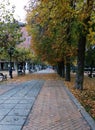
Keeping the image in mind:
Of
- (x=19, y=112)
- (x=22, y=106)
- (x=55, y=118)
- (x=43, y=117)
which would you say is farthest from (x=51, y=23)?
(x=55, y=118)

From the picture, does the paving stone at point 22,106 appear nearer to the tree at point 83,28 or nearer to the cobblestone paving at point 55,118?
the cobblestone paving at point 55,118

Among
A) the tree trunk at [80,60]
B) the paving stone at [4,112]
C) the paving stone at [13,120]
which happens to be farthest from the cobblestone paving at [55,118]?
the tree trunk at [80,60]

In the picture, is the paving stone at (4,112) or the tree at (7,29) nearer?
the paving stone at (4,112)

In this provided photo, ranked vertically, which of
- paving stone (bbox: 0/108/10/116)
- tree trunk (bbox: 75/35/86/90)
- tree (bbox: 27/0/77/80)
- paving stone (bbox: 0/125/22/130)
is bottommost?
paving stone (bbox: 0/125/22/130)

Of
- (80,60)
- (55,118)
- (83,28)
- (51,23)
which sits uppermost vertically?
(51,23)

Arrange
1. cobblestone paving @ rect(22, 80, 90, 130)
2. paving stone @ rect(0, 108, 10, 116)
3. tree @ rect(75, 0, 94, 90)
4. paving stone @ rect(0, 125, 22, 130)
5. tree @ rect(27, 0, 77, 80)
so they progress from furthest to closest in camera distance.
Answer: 1. tree @ rect(27, 0, 77, 80)
2. tree @ rect(75, 0, 94, 90)
3. paving stone @ rect(0, 108, 10, 116)
4. cobblestone paving @ rect(22, 80, 90, 130)
5. paving stone @ rect(0, 125, 22, 130)

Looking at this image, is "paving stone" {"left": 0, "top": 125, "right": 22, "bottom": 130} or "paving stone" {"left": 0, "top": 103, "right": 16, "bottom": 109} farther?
"paving stone" {"left": 0, "top": 103, "right": 16, "bottom": 109}

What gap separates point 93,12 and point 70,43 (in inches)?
471

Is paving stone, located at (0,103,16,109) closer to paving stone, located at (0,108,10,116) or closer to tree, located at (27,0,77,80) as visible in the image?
paving stone, located at (0,108,10,116)

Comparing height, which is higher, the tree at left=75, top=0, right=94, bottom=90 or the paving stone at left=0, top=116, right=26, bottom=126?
the tree at left=75, top=0, right=94, bottom=90

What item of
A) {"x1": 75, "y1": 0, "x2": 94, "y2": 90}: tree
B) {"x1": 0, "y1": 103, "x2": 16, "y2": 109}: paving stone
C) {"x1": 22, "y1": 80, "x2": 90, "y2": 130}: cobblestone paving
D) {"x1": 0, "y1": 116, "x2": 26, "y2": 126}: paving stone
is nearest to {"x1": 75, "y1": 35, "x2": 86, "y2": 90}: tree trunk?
{"x1": 75, "y1": 0, "x2": 94, "y2": 90}: tree

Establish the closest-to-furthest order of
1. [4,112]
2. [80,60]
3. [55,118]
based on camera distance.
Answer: [55,118]
[4,112]
[80,60]

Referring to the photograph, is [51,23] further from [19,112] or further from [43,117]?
[43,117]

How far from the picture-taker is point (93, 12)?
44.5 feet
